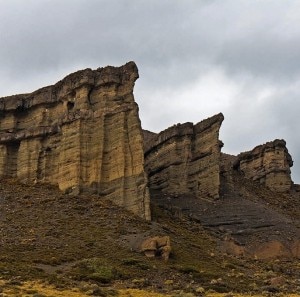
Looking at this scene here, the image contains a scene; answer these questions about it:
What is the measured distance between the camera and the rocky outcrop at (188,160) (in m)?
81.1

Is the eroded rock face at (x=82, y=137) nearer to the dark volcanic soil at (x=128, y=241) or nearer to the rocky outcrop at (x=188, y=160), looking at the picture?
the dark volcanic soil at (x=128, y=241)

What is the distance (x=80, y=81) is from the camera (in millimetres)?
73000

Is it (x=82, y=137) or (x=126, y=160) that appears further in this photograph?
(x=82, y=137)

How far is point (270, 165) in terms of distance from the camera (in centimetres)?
10738

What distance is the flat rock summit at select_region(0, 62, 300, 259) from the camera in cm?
6569

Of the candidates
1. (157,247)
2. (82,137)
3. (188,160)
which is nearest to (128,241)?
(157,247)

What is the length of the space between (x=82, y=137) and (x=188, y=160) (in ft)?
62.5

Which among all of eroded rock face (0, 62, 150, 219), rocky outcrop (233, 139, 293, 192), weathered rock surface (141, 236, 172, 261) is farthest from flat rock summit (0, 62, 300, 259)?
rocky outcrop (233, 139, 293, 192)

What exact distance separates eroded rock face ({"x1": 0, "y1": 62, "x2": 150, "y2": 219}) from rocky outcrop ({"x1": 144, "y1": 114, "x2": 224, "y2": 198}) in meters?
15.7

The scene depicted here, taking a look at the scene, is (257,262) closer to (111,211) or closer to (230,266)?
(230,266)

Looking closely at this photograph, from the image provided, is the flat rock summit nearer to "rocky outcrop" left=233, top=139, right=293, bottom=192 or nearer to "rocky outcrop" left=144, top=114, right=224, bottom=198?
"rocky outcrop" left=144, top=114, right=224, bottom=198

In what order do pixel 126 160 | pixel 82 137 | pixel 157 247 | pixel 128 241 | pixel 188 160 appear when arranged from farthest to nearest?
pixel 188 160
pixel 82 137
pixel 126 160
pixel 128 241
pixel 157 247

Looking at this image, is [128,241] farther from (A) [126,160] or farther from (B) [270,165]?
(B) [270,165]

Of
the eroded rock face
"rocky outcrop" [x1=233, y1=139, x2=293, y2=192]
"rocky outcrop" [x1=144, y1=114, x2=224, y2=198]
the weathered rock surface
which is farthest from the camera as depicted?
"rocky outcrop" [x1=233, y1=139, x2=293, y2=192]
